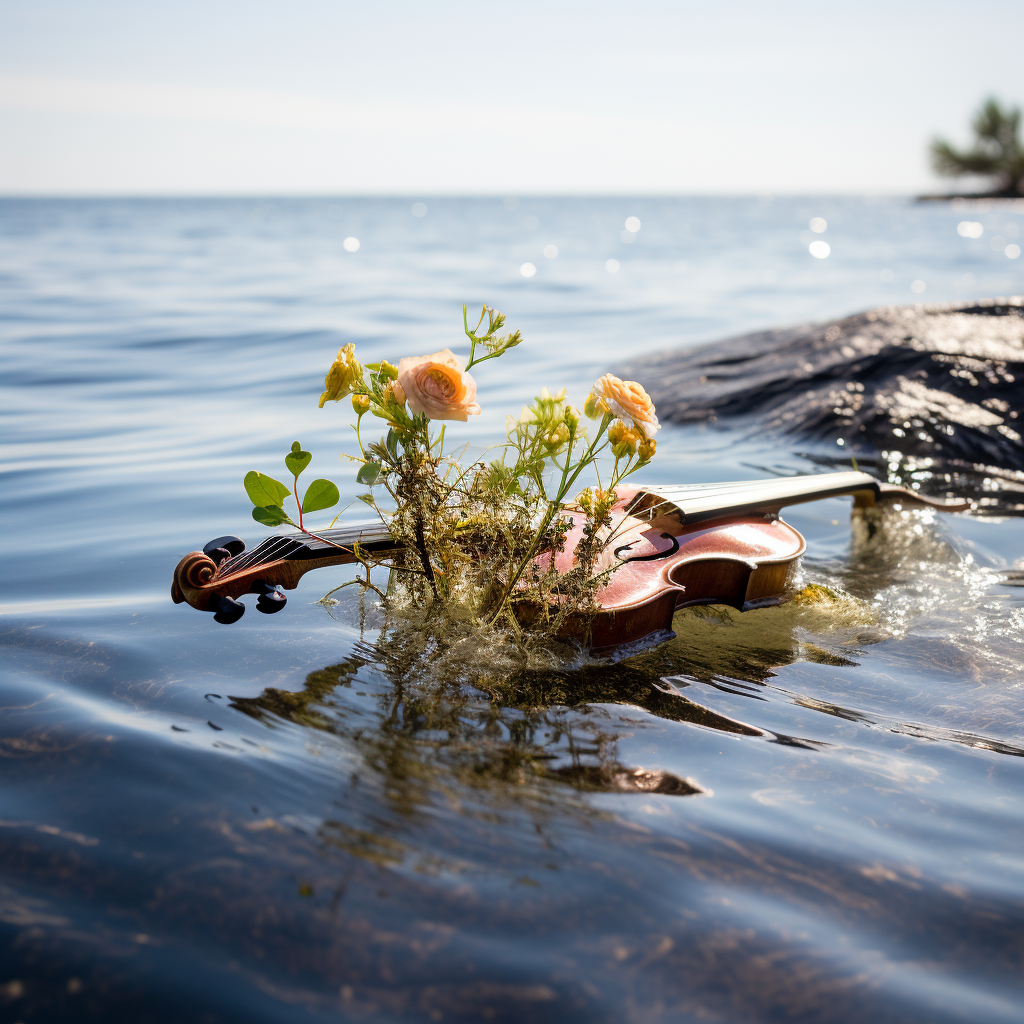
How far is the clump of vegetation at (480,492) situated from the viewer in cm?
172

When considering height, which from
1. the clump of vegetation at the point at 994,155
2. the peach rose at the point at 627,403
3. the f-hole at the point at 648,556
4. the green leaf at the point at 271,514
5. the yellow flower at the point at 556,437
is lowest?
the f-hole at the point at 648,556

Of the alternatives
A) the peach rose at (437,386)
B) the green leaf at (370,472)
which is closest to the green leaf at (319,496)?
the green leaf at (370,472)

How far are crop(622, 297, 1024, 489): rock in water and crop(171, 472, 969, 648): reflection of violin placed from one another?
191 centimetres

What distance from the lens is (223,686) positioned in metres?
1.97

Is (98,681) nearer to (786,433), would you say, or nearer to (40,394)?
(786,433)

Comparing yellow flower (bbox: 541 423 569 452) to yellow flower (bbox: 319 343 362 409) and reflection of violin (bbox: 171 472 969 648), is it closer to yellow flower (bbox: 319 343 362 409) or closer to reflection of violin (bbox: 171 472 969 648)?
reflection of violin (bbox: 171 472 969 648)

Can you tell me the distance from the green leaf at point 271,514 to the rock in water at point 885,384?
11.4 ft

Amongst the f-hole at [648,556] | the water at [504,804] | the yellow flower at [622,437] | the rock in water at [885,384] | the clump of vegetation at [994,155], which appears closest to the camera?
the water at [504,804]

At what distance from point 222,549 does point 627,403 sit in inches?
35.7

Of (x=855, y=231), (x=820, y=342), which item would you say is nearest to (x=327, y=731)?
(x=820, y=342)

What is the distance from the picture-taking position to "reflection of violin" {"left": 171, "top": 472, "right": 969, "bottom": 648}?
5.92 ft

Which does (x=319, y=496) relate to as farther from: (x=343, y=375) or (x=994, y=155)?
(x=994, y=155)

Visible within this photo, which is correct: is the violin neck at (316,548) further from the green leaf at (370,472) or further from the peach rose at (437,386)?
the peach rose at (437,386)

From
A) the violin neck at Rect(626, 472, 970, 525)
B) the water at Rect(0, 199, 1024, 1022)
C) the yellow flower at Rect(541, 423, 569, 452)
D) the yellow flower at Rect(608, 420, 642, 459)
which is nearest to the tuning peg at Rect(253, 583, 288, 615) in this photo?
the water at Rect(0, 199, 1024, 1022)
